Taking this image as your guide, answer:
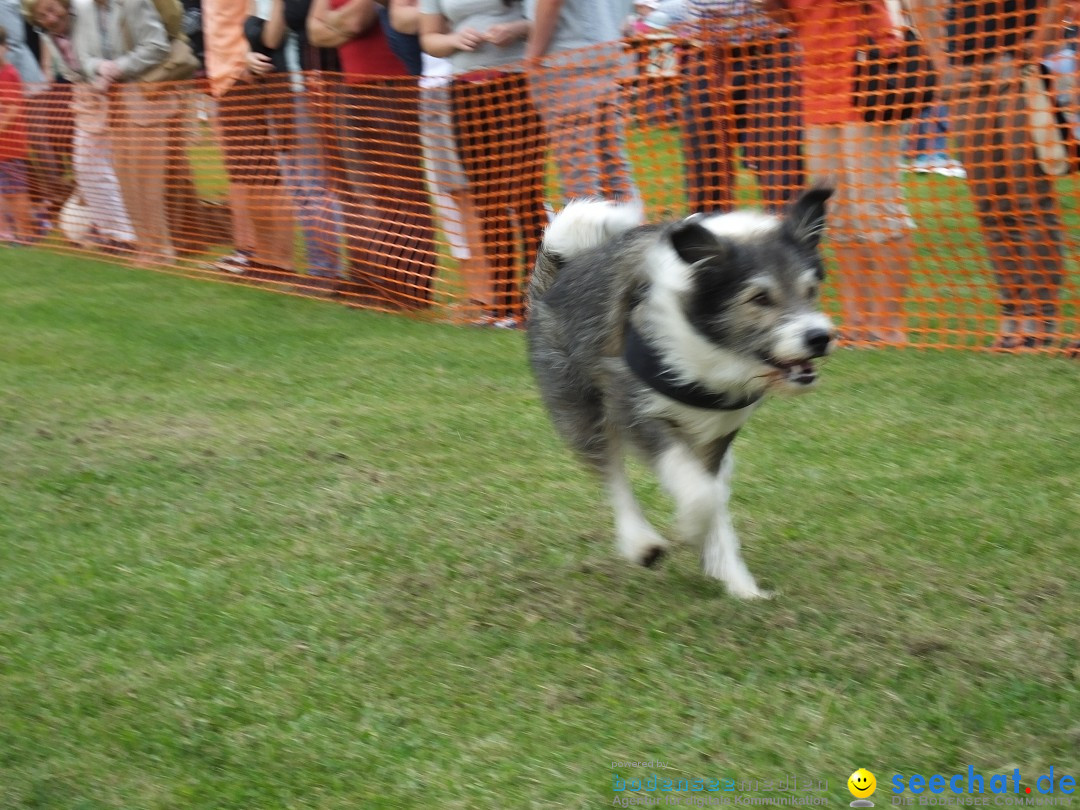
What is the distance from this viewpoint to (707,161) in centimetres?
748

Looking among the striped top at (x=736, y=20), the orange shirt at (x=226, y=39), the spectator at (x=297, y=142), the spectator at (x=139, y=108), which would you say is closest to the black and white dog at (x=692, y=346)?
the striped top at (x=736, y=20)

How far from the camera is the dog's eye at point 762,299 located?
377 centimetres

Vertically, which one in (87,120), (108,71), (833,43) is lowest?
(87,120)

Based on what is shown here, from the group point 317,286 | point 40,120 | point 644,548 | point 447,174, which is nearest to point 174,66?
point 40,120

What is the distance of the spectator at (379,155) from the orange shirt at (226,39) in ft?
3.83

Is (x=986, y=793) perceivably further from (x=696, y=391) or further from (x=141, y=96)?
(x=141, y=96)

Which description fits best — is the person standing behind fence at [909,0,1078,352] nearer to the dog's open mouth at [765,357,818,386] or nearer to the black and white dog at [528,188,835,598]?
the black and white dog at [528,188,835,598]

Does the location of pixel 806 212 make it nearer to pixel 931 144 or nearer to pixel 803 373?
pixel 803 373

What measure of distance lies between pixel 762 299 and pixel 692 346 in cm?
25

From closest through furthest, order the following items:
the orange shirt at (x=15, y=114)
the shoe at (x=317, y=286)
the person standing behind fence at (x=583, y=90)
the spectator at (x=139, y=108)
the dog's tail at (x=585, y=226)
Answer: the dog's tail at (x=585, y=226) < the person standing behind fence at (x=583, y=90) < the shoe at (x=317, y=286) < the spectator at (x=139, y=108) < the orange shirt at (x=15, y=114)

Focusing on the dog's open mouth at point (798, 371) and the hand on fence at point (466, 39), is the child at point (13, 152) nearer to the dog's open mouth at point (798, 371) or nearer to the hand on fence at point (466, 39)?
the hand on fence at point (466, 39)

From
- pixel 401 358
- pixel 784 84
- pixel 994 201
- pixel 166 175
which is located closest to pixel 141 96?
pixel 166 175

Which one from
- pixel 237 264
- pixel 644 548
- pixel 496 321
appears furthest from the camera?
pixel 237 264

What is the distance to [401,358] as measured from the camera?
759 centimetres
